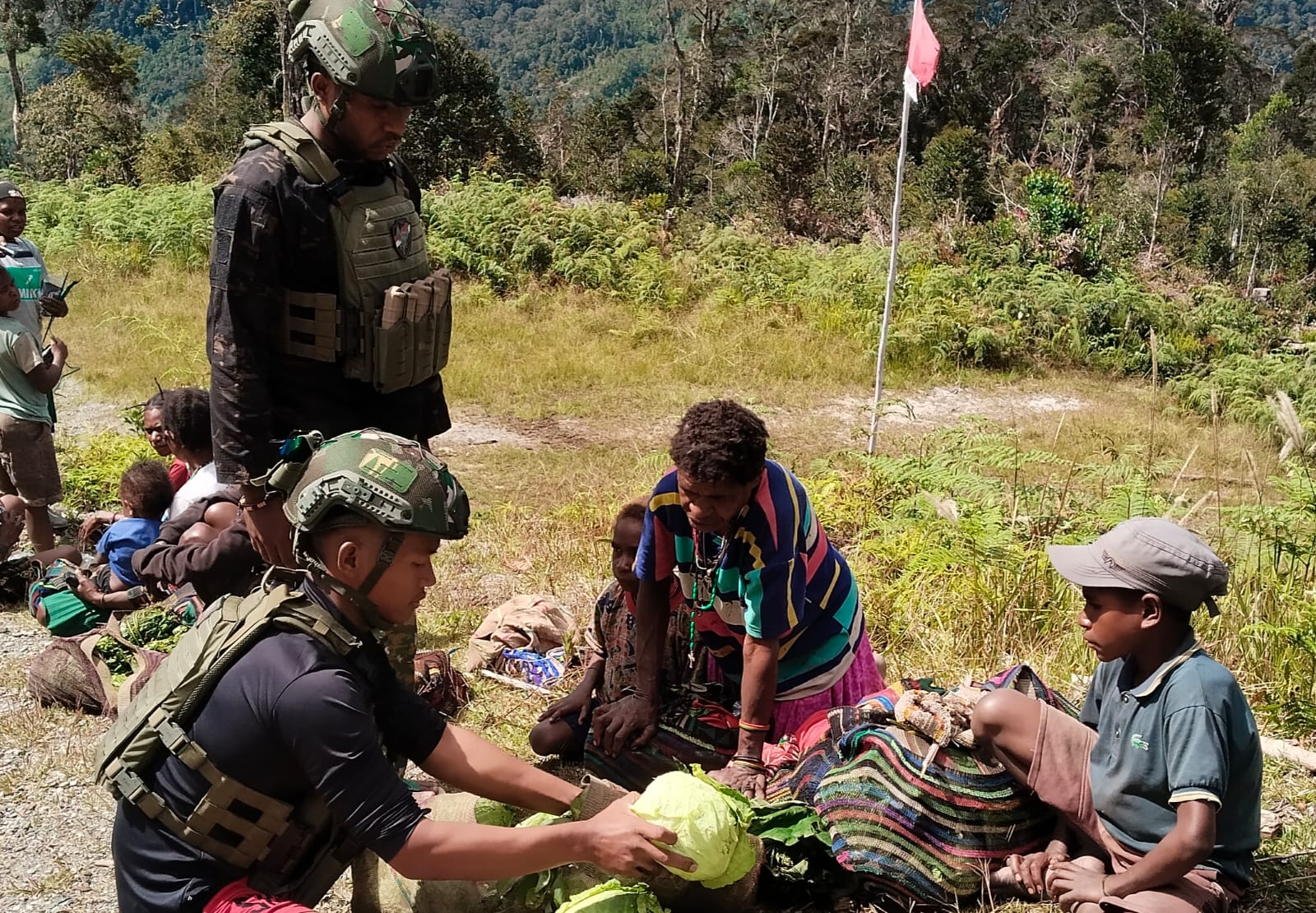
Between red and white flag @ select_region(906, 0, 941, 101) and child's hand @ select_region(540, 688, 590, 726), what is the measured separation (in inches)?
184

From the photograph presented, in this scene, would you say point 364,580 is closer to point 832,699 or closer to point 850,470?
point 832,699

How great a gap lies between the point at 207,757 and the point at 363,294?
1554 mm

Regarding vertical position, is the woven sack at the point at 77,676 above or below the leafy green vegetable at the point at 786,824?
below

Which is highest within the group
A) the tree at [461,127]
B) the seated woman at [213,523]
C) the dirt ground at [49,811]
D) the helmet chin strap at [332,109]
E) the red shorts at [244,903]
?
the tree at [461,127]

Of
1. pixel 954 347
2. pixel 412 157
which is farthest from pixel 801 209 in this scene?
pixel 954 347

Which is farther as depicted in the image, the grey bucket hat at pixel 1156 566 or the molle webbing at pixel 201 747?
the grey bucket hat at pixel 1156 566

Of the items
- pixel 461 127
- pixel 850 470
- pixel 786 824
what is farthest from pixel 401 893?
pixel 461 127

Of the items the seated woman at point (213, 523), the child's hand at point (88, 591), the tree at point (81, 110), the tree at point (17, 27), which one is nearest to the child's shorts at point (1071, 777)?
the seated woman at point (213, 523)

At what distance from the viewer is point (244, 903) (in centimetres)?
218

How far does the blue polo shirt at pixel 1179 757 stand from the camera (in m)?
2.55

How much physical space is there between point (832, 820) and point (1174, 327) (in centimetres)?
1098

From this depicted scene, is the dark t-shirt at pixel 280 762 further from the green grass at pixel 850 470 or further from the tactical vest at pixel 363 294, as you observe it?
the green grass at pixel 850 470

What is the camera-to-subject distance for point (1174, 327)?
1245 centimetres

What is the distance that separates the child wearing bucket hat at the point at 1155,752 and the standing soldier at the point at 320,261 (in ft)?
6.59
